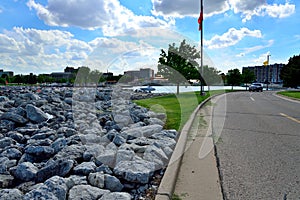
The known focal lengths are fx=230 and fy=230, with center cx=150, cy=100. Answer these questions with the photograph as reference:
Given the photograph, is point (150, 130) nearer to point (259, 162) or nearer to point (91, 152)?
point (91, 152)

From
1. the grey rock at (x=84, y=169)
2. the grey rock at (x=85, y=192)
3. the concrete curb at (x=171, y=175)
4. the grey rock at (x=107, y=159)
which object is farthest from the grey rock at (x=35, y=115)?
the grey rock at (x=85, y=192)

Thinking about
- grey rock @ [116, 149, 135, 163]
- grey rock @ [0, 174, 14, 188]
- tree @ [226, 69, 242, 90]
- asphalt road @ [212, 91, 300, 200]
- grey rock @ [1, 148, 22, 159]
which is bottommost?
grey rock @ [0, 174, 14, 188]

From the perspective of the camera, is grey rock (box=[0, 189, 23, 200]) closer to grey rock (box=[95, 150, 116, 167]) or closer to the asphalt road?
grey rock (box=[95, 150, 116, 167])

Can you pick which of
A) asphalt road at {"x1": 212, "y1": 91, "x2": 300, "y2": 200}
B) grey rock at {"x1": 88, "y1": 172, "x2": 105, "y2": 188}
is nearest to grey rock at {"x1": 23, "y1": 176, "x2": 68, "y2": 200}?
grey rock at {"x1": 88, "y1": 172, "x2": 105, "y2": 188}

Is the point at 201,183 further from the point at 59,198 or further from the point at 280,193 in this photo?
the point at 59,198

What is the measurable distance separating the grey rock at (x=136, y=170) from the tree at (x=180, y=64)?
66.4ft

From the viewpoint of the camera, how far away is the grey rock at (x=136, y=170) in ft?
10.3

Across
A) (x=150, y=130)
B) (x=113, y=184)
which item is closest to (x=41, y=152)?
(x=113, y=184)

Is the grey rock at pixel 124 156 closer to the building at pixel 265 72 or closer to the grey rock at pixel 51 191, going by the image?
the grey rock at pixel 51 191

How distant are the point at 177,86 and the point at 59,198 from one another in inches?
869

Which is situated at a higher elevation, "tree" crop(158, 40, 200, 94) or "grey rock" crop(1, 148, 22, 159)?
"tree" crop(158, 40, 200, 94)

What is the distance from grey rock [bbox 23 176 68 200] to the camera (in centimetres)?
260

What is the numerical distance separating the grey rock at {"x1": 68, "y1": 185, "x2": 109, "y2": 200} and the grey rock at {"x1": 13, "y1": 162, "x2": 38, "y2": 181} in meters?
1.12

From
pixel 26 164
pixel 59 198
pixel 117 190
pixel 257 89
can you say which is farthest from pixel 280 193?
pixel 257 89
